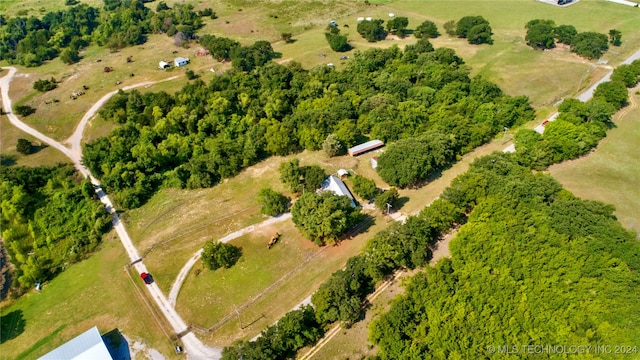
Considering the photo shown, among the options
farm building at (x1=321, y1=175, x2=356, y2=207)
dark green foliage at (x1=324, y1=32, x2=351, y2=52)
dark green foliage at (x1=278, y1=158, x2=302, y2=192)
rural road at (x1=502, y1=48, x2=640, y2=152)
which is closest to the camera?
farm building at (x1=321, y1=175, x2=356, y2=207)

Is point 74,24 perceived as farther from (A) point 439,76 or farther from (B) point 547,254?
(B) point 547,254

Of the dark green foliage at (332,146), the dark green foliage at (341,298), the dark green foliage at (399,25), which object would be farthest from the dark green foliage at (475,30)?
the dark green foliage at (341,298)

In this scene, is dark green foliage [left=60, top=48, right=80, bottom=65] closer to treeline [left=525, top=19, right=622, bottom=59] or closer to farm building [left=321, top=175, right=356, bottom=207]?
farm building [left=321, top=175, right=356, bottom=207]

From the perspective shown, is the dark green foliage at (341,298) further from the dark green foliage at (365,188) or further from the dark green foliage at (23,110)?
the dark green foliage at (23,110)

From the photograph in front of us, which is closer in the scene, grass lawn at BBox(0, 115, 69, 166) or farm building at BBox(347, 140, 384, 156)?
farm building at BBox(347, 140, 384, 156)

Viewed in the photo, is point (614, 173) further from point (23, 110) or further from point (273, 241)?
point (23, 110)

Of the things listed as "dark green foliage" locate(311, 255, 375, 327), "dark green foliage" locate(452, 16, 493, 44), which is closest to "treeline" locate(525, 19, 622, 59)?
"dark green foliage" locate(452, 16, 493, 44)
